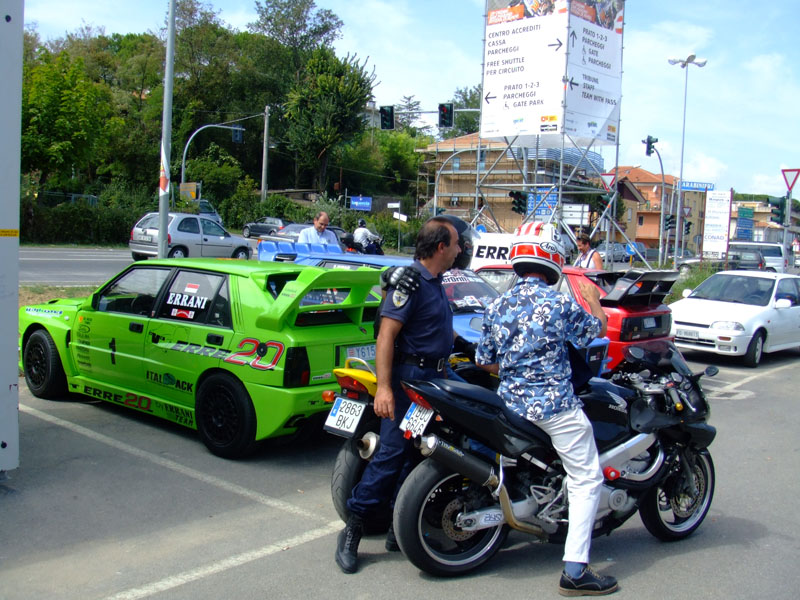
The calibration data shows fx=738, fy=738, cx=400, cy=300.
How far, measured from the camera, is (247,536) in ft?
14.6

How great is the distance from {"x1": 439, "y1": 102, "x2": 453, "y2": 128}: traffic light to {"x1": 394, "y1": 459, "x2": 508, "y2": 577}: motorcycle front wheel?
23298 mm

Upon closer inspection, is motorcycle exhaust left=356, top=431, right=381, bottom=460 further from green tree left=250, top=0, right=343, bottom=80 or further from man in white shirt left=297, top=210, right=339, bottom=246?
green tree left=250, top=0, right=343, bottom=80

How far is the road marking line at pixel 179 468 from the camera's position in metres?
4.95

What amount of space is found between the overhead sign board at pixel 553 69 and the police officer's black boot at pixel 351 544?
603 inches

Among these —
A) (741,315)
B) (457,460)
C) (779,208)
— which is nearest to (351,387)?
(457,460)

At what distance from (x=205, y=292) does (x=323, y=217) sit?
570 cm

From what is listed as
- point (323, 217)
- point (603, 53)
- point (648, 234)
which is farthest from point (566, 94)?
point (648, 234)

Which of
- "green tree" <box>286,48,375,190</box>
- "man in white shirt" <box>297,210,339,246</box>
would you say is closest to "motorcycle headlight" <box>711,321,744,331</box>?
"man in white shirt" <box>297,210,339,246</box>

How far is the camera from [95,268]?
21641 mm

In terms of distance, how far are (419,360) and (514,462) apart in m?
0.73

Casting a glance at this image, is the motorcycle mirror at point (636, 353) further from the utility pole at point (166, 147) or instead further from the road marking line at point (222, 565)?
the utility pole at point (166, 147)

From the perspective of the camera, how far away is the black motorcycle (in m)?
3.75

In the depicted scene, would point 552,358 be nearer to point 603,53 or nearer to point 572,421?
point 572,421

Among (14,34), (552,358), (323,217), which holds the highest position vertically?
(14,34)
